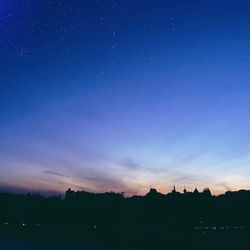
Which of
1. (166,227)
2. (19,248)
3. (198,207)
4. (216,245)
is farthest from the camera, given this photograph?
(198,207)

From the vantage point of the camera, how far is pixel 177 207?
199750 millimetres

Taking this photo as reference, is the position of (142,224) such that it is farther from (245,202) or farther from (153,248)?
(153,248)

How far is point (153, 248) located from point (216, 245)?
24450mm

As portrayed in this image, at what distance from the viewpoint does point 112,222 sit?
199 m

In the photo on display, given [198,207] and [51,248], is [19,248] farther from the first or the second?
[198,207]

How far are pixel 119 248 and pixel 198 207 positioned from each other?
99841mm

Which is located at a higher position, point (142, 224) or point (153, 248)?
point (142, 224)

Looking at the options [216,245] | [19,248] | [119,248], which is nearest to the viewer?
[19,248]

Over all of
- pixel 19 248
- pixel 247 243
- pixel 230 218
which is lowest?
pixel 19 248

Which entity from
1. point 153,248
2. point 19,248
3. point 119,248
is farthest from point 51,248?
point 153,248

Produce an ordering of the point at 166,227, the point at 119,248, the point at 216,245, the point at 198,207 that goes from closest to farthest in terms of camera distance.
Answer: the point at 119,248 → the point at 216,245 → the point at 166,227 → the point at 198,207

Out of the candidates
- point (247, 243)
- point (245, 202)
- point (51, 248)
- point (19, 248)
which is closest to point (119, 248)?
point (51, 248)

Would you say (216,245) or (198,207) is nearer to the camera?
(216,245)

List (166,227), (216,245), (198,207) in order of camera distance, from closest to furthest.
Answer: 1. (216,245)
2. (166,227)
3. (198,207)
